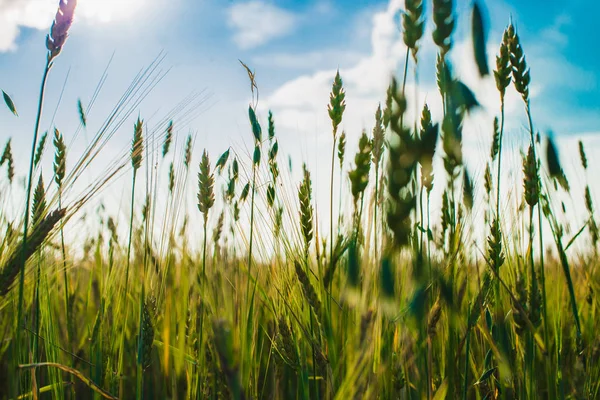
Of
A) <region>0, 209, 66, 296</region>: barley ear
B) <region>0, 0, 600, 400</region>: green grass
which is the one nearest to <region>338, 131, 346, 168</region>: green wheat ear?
<region>0, 0, 600, 400</region>: green grass

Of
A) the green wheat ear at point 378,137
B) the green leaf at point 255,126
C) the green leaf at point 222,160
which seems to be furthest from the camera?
the green leaf at point 222,160

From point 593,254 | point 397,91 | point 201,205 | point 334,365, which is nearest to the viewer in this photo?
point 397,91

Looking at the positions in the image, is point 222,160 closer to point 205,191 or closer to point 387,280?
point 205,191

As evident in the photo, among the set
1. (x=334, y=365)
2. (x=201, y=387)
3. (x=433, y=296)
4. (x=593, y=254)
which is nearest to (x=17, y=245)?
(x=201, y=387)

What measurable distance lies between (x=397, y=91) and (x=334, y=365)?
2.01 ft

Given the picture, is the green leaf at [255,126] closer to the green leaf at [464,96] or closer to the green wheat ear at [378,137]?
the green wheat ear at [378,137]

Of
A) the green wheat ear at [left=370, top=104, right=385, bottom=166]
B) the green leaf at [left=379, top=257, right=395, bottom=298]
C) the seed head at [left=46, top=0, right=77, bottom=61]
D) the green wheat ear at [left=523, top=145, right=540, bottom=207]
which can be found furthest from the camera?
the green wheat ear at [left=370, top=104, right=385, bottom=166]

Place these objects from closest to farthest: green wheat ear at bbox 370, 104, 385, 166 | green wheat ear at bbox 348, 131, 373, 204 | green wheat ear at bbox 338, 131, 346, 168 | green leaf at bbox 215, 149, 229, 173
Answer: green wheat ear at bbox 348, 131, 373, 204 < green wheat ear at bbox 370, 104, 385, 166 < green leaf at bbox 215, 149, 229, 173 < green wheat ear at bbox 338, 131, 346, 168

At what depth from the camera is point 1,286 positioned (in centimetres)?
92

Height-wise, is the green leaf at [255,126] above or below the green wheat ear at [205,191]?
above

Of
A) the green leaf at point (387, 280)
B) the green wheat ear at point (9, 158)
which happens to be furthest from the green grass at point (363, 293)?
the green wheat ear at point (9, 158)

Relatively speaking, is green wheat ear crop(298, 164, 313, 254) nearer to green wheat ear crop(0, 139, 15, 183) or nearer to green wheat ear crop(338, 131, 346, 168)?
green wheat ear crop(338, 131, 346, 168)

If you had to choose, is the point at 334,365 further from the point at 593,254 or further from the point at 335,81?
the point at 593,254

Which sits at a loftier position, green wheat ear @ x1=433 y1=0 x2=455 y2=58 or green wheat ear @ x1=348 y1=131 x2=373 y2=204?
green wheat ear @ x1=433 y1=0 x2=455 y2=58
